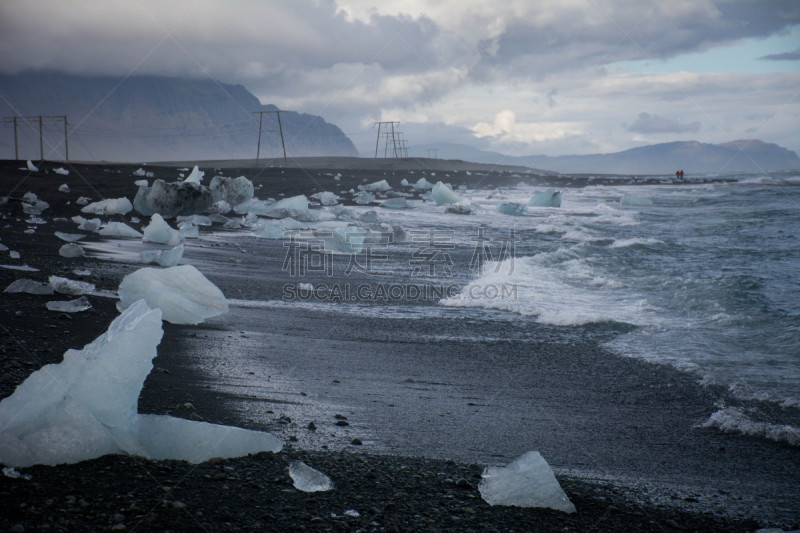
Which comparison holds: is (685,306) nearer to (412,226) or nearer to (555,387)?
(555,387)

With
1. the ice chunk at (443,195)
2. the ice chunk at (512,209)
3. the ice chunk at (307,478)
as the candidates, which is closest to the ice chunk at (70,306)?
the ice chunk at (307,478)

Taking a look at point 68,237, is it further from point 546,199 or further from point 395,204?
point 546,199

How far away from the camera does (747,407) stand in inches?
133

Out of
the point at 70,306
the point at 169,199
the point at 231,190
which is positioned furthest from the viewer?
the point at 231,190

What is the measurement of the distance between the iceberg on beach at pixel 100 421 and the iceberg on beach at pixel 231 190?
38.9 ft

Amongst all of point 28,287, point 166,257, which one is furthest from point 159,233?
point 28,287

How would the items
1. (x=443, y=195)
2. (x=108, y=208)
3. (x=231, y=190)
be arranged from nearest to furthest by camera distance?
1. (x=108, y=208)
2. (x=231, y=190)
3. (x=443, y=195)

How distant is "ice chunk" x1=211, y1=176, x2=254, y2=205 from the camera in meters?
13.6

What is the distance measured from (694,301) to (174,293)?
527 centimetres

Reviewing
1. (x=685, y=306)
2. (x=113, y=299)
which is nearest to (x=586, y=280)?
(x=685, y=306)

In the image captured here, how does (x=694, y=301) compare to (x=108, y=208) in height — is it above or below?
below

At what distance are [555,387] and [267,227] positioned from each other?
754 centimetres

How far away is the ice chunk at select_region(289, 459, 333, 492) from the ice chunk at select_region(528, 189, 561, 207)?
20.1 m

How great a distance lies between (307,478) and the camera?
2057 millimetres
